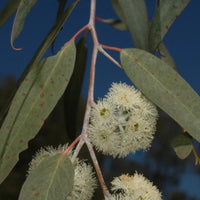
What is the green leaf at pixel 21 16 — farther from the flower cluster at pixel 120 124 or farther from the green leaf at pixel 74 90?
the green leaf at pixel 74 90

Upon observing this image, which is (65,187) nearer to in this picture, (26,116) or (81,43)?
(26,116)

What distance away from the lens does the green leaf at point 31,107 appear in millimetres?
984

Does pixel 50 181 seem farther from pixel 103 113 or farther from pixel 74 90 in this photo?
pixel 74 90

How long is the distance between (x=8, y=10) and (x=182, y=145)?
0.92m

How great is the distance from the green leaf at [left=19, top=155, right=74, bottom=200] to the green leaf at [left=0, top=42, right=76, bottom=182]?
0.09 metres

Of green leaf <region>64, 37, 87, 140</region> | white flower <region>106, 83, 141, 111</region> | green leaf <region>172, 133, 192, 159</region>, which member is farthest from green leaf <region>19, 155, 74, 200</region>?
green leaf <region>64, 37, 87, 140</region>

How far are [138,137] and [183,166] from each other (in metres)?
5.98

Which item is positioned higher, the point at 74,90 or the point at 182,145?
the point at 74,90

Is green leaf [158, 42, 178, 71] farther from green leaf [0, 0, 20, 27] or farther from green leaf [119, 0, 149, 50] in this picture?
green leaf [0, 0, 20, 27]

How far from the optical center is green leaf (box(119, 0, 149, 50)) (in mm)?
1226

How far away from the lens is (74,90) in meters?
1.60

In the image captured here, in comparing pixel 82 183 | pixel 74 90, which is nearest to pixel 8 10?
pixel 74 90

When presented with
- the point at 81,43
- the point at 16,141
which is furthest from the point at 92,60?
the point at 81,43

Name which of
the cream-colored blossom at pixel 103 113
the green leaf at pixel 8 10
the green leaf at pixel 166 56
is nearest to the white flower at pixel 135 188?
the cream-colored blossom at pixel 103 113
